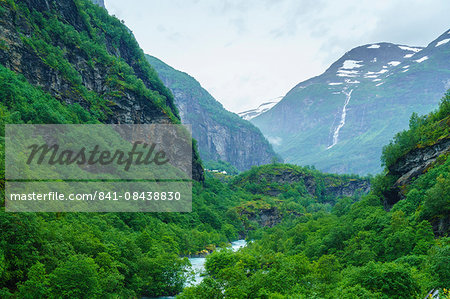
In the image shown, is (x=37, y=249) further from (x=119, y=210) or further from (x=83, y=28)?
(x=83, y=28)

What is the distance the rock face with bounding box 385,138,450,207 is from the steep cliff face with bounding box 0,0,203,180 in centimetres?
8072

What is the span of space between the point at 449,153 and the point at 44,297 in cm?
6177

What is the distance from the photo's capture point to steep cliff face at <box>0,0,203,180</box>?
272 feet

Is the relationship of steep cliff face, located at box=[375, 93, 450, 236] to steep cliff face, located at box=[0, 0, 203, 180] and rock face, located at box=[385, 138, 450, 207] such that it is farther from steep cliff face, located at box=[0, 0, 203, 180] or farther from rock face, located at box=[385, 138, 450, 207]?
steep cliff face, located at box=[0, 0, 203, 180]

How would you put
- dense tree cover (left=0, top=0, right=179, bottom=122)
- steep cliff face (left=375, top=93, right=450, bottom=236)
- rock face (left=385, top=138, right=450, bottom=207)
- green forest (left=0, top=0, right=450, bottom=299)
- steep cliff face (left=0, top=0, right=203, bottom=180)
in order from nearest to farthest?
green forest (left=0, top=0, right=450, bottom=299)
steep cliff face (left=375, top=93, right=450, bottom=236)
rock face (left=385, top=138, right=450, bottom=207)
steep cliff face (left=0, top=0, right=203, bottom=180)
dense tree cover (left=0, top=0, right=179, bottom=122)

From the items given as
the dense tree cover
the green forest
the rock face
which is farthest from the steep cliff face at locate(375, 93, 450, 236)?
the dense tree cover

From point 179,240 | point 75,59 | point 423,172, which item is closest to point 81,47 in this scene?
point 75,59

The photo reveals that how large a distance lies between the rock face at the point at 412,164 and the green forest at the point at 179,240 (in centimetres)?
107

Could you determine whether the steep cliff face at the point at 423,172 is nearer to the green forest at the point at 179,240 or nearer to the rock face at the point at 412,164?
the rock face at the point at 412,164

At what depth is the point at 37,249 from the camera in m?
33.4

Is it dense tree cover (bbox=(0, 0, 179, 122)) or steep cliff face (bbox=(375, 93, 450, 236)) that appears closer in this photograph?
steep cliff face (bbox=(375, 93, 450, 236))

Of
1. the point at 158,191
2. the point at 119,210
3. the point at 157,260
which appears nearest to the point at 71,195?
the point at 119,210

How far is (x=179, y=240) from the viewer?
7375 cm

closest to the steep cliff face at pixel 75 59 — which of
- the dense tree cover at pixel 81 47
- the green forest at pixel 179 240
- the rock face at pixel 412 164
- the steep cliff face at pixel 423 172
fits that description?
the dense tree cover at pixel 81 47
